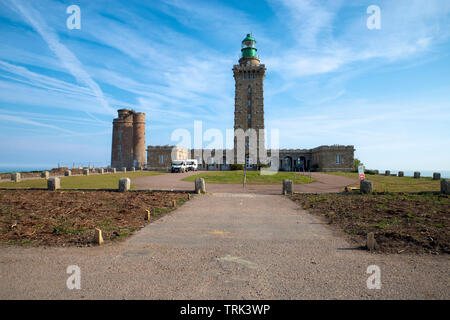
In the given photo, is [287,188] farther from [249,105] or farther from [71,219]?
[249,105]

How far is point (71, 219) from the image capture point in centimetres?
807

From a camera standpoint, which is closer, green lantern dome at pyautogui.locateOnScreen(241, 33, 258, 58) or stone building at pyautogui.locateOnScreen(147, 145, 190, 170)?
green lantern dome at pyautogui.locateOnScreen(241, 33, 258, 58)

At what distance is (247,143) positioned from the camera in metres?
54.4

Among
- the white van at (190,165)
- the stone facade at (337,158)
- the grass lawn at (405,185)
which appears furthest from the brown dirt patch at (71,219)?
the stone facade at (337,158)

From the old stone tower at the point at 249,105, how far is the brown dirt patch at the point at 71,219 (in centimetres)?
4318

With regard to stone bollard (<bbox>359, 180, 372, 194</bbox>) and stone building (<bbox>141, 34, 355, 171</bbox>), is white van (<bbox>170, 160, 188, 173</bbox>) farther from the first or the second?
stone bollard (<bbox>359, 180, 372, 194</bbox>)

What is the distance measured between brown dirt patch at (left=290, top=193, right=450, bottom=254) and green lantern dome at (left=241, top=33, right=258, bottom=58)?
48.1 metres

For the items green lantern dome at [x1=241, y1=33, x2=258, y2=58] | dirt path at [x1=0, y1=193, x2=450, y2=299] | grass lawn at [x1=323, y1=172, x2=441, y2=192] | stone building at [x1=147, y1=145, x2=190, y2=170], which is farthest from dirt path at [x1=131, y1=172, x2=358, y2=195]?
green lantern dome at [x1=241, y1=33, x2=258, y2=58]

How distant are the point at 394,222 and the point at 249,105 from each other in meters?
48.6

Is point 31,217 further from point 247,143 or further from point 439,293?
point 247,143

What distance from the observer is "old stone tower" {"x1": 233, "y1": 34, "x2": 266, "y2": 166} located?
176 ft

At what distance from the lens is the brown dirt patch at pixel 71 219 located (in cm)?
631

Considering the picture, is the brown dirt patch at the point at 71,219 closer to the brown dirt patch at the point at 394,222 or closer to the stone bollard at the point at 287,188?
the brown dirt patch at the point at 394,222
